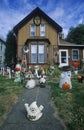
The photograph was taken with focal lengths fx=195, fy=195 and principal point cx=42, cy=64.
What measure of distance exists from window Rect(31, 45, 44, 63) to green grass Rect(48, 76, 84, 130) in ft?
36.7

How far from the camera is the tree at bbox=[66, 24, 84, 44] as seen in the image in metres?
37.9

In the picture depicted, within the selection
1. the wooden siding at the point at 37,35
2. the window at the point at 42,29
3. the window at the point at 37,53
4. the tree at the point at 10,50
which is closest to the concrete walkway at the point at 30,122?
the window at the point at 37,53

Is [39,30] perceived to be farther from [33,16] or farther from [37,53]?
[37,53]

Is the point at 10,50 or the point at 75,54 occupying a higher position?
the point at 10,50

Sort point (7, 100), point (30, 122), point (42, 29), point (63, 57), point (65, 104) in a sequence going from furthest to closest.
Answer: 1. point (63, 57)
2. point (42, 29)
3. point (7, 100)
4. point (65, 104)
5. point (30, 122)

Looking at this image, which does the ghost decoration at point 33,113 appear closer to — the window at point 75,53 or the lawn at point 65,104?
the lawn at point 65,104

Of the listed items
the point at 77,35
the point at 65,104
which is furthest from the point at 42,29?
the point at 77,35

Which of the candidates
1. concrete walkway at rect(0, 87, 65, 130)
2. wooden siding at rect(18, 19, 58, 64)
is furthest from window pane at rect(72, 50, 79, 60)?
concrete walkway at rect(0, 87, 65, 130)

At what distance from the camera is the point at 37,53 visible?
2025 cm

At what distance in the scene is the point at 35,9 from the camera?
70.7 feet

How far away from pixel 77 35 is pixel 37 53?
2076cm

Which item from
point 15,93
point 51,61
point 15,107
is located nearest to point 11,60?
point 51,61

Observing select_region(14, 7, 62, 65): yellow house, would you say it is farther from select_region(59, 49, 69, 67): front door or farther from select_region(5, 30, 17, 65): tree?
select_region(5, 30, 17, 65): tree

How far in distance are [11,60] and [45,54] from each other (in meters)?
6.91
